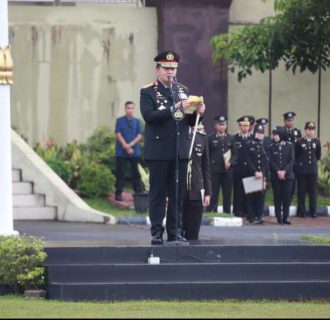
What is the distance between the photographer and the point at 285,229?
71.2 ft

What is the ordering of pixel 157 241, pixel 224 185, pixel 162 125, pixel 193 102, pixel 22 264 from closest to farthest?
pixel 22 264 → pixel 193 102 → pixel 162 125 → pixel 157 241 → pixel 224 185

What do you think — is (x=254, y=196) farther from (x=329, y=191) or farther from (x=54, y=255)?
(x=54, y=255)

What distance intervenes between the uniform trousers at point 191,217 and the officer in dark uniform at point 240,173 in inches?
306

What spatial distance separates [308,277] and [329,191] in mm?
11617

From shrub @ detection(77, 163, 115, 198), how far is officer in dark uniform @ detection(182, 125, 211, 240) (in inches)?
347

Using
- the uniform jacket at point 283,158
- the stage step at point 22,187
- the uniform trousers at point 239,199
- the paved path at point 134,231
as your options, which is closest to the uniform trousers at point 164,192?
the paved path at point 134,231

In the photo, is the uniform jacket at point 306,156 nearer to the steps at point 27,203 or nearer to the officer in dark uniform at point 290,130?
the officer in dark uniform at point 290,130

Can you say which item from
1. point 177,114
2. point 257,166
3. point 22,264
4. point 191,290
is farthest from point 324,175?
point 22,264

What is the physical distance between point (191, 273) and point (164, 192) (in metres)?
1.10

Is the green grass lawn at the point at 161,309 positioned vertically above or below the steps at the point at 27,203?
below

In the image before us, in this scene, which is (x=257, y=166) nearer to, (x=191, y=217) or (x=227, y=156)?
(x=227, y=156)

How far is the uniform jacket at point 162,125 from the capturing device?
1491 cm

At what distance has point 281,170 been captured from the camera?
77.4 feet

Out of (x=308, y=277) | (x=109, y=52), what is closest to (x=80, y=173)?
(x=109, y=52)
